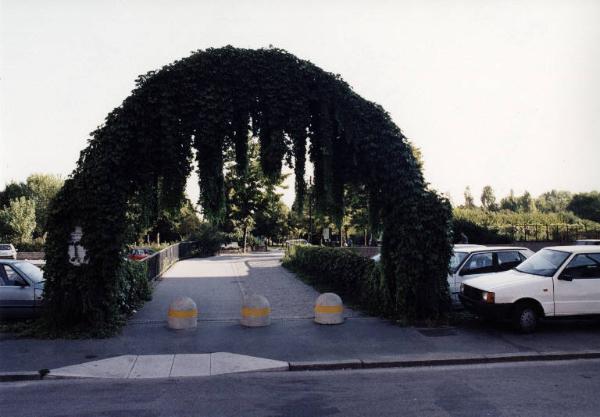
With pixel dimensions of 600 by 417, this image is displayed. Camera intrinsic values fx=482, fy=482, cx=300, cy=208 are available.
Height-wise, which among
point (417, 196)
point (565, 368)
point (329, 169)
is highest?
point (329, 169)

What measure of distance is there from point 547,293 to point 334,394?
18.5 ft

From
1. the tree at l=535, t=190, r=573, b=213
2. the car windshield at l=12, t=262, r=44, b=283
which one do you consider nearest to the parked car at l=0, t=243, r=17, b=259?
the car windshield at l=12, t=262, r=44, b=283

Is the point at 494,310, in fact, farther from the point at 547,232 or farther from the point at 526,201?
the point at 526,201

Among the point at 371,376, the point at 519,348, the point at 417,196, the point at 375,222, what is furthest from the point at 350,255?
the point at 371,376

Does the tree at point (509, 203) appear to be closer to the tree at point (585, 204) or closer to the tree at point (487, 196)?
the tree at point (487, 196)

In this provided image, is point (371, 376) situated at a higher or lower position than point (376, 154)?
lower

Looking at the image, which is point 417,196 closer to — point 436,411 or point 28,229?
point 436,411

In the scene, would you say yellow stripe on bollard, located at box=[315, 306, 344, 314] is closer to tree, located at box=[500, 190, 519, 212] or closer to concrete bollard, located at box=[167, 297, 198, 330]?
concrete bollard, located at box=[167, 297, 198, 330]

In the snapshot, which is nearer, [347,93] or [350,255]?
[347,93]

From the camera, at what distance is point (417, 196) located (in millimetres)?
10859

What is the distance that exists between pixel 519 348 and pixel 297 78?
23.5 ft

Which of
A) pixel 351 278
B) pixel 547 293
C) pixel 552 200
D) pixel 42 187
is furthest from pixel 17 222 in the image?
pixel 552 200

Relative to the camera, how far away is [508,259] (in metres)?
12.4

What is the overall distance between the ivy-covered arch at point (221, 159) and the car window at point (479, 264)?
1.43 m
